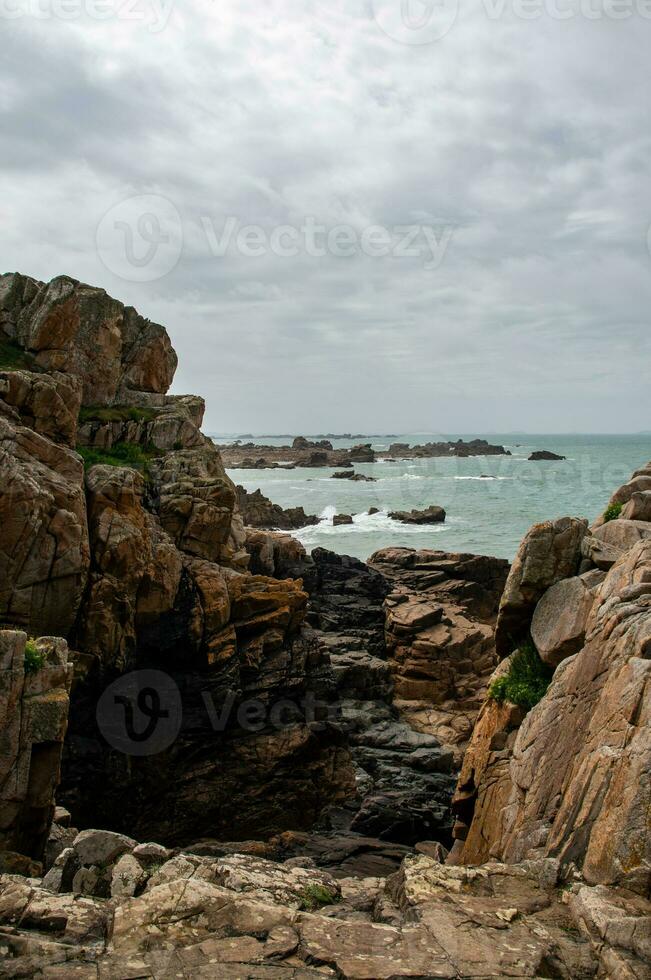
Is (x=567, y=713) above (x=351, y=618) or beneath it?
above

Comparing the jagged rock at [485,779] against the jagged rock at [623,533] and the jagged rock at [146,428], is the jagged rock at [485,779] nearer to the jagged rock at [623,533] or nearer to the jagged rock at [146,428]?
the jagged rock at [623,533]

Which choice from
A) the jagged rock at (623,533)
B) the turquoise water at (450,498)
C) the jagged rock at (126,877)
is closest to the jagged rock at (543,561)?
the jagged rock at (623,533)

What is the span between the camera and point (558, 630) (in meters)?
12.4

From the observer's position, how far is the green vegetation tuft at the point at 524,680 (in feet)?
41.2

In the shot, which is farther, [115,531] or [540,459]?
[540,459]

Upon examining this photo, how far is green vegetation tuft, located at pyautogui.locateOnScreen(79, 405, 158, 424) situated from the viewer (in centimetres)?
2734

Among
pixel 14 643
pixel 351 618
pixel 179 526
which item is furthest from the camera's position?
pixel 351 618

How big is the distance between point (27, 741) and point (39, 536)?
7996mm

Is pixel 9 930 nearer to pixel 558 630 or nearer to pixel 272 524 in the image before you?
pixel 558 630

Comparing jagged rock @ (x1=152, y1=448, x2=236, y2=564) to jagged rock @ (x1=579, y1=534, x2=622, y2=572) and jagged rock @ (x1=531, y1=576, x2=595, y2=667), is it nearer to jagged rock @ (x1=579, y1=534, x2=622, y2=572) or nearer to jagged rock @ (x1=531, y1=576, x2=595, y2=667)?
jagged rock @ (x1=531, y1=576, x2=595, y2=667)

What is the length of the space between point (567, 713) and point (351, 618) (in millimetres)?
23143

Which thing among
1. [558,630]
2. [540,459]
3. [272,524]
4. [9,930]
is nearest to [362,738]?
[558,630]

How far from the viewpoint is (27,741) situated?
11.3m

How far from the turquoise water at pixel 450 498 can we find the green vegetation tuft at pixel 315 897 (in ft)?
147
